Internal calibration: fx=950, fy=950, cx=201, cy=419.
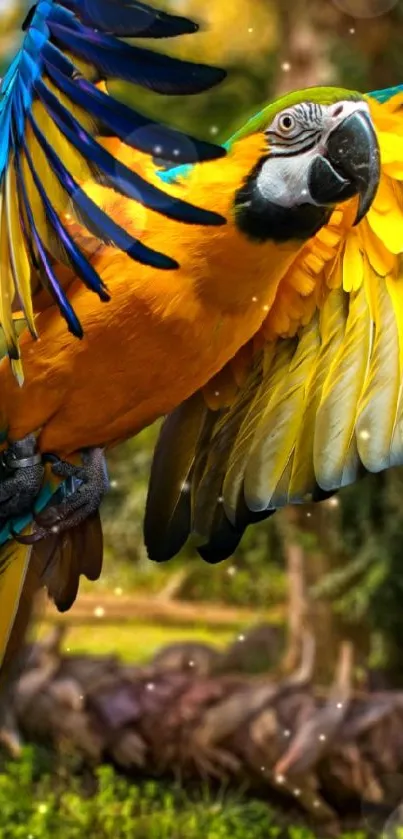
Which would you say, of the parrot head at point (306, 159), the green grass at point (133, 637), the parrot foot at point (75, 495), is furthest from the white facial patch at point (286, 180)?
the green grass at point (133, 637)

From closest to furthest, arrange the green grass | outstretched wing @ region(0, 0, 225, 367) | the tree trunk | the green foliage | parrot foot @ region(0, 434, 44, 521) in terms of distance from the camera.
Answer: outstretched wing @ region(0, 0, 225, 367), parrot foot @ region(0, 434, 44, 521), the green foliage, the tree trunk, the green grass

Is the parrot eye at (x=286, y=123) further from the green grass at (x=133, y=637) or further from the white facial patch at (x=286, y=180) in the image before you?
the green grass at (x=133, y=637)

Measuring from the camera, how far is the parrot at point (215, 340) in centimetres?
51

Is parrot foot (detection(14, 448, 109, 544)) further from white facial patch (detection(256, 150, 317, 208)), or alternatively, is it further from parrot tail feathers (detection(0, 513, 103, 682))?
white facial patch (detection(256, 150, 317, 208))

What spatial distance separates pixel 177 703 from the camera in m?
1.28

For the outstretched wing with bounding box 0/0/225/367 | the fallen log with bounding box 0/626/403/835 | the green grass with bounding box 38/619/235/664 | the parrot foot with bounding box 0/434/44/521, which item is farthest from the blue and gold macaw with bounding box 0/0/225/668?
the green grass with bounding box 38/619/235/664

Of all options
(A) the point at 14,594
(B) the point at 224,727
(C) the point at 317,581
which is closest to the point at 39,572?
(A) the point at 14,594

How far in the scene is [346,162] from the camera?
1.66ft

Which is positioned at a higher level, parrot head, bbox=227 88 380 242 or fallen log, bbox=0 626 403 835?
parrot head, bbox=227 88 380 242

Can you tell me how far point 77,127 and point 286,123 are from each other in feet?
0.40

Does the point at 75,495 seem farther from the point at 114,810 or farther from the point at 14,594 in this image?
the point at 114,810

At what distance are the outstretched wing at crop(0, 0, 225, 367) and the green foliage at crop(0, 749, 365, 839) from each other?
899mm

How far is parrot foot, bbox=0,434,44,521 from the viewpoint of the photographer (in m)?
0.59

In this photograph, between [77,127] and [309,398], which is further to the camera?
[309,398]
